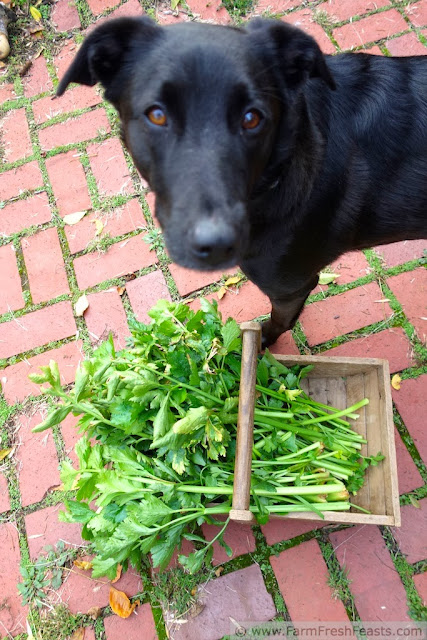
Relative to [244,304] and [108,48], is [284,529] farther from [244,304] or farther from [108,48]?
[108,48]

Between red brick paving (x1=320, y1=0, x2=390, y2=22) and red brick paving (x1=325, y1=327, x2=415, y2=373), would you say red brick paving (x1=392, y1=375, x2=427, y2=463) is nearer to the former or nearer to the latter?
red brick paving (x1=325, y1=327, x2=415, y2=373)

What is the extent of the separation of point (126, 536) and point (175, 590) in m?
0.60

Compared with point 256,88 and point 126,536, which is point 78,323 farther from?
point 256,88

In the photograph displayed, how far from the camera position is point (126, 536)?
6.71ft

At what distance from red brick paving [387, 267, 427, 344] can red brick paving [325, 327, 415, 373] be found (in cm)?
10

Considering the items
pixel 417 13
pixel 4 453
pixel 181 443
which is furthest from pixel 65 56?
pixel 181 443

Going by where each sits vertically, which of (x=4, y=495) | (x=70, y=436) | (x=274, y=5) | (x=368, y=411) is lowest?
(x=4, y=495)

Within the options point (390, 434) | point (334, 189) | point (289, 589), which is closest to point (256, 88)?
point (334, 189)

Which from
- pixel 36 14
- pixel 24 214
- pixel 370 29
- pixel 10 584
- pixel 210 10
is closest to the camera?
pixel 10 584

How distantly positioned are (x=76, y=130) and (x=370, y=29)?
2.17 meters

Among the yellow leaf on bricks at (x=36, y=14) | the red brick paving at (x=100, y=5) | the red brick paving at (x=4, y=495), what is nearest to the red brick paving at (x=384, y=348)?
the red brick paving at (x=4, y=495)

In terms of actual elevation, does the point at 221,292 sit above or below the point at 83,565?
above

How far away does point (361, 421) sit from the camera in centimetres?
247

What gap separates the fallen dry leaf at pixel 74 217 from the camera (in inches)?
130
